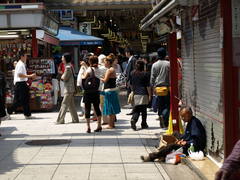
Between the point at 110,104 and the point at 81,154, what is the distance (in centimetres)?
349

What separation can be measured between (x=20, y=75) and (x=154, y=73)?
4736 mm

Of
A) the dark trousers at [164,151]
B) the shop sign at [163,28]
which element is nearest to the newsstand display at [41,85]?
the shop sign at [163,28]

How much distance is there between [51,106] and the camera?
1784 cm

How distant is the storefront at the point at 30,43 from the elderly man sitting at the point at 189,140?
9.03m

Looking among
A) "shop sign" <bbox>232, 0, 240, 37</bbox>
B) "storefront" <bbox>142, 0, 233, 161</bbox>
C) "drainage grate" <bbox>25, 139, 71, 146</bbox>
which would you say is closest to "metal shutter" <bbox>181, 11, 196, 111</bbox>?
"storefront" <bbox>142, 0, 233, 161</bbox>

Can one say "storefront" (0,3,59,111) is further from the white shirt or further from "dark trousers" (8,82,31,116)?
the white shirt

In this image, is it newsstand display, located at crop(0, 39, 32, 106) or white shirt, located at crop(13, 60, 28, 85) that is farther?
newsstand display, located at crop(0, 39, 32, 106)

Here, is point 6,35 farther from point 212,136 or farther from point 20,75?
point 212,136

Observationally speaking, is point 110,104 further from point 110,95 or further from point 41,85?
point 41,85

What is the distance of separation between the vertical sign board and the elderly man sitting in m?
2.27

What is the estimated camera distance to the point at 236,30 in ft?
22.4

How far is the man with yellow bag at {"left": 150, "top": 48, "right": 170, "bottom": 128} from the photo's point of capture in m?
12.6

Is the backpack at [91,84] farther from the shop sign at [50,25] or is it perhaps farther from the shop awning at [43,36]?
the shop awning at [43,36]

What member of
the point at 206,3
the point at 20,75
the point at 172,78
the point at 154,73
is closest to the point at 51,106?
the point at 20,75
